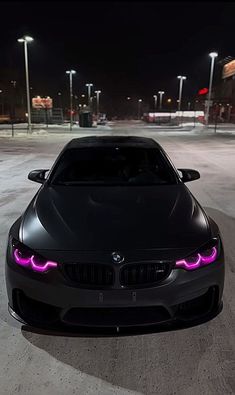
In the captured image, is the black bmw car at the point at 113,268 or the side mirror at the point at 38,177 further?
the side mirror at the point at 38,177

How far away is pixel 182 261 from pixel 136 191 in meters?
1.34

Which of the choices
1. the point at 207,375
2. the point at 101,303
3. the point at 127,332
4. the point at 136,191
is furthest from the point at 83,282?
the point at 136,191

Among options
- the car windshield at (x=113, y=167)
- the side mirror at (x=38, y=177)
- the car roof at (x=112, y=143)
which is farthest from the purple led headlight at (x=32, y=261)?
the car roof at (x=112, y=143)

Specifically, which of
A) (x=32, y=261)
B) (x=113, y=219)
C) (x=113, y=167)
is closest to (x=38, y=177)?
(x=113, y=167)

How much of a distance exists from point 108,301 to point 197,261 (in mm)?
689

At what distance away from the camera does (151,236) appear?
9.39 ft

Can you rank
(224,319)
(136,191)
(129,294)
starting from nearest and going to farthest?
(129,294) → (224,319) → (136,191)

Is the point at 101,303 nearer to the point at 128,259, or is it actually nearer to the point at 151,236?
the point at 128,259

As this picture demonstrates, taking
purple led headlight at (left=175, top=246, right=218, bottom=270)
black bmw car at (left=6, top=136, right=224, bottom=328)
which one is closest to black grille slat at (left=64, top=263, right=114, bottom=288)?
black bmw car at (left=6, top=136, right=224, bottom=328)

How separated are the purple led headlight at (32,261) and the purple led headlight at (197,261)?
2.88 ft

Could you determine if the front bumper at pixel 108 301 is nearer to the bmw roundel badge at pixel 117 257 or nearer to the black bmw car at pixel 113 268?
the black bmw car at pixel 113 268

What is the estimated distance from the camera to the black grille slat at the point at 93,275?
2.63 meters

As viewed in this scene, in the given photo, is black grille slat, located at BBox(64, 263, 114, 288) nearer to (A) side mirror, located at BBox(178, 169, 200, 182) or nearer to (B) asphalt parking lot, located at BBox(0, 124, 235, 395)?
(B) asphalt parking lot, located at BBox(0, 124, 235, 395)

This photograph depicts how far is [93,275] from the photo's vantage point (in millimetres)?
2639
